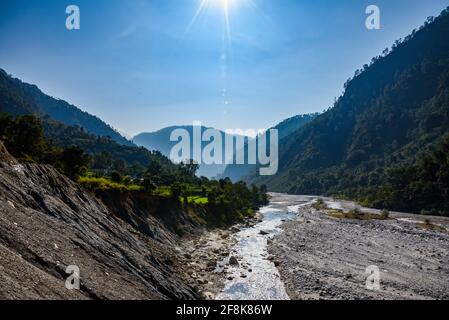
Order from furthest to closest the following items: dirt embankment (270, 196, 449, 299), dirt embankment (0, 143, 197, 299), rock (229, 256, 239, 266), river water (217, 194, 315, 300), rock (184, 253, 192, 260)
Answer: rock (184, 253, 192, 260)
rock (229, 256, 239, 266)
dirt embankment (270, 196, 449, 299)
river water (217, 194, 315, 300)
dirt embankment (0, 143, 197, 299)

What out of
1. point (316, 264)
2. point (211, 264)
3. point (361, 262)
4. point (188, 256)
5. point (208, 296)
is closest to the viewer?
point (208, 296)

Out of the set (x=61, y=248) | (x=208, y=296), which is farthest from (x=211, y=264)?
(x=61, y=248)

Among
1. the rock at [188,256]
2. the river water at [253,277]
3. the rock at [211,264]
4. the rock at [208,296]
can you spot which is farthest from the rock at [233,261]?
the rock at [208,296]

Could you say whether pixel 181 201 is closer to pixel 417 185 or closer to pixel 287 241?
pixel 287 241

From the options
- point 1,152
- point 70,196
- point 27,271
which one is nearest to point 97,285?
point 27,271

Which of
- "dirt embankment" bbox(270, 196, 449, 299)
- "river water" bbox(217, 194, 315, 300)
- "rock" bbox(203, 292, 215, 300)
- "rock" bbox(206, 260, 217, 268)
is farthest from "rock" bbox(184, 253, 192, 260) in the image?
"rock" bbox(203, 292, 215, 300)

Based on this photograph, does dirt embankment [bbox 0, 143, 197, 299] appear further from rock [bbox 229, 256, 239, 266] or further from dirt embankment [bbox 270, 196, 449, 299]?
dirt embankment [bbox 270, 196, 449, 299]

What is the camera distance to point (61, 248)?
73.8 feet

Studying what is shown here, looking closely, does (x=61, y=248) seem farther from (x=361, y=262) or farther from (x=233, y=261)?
(x=361, y=262)

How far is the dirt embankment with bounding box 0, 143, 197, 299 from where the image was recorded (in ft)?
56.7

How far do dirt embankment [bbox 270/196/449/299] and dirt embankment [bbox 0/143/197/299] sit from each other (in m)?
14.1

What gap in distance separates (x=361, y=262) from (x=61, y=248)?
37.1 m

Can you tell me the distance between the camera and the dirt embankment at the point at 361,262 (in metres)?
32.5
